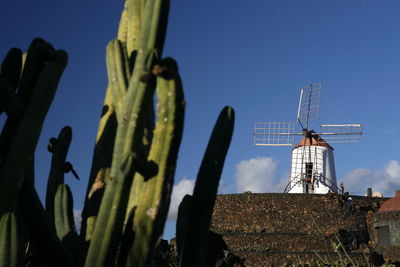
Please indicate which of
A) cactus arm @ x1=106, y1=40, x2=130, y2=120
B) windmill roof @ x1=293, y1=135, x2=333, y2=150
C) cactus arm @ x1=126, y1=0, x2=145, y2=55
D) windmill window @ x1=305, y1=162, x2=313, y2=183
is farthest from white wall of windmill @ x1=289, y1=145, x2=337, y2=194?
cactus arm @ x1=106, y1=40, x2=130, y2=120

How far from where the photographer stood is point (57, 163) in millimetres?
4098

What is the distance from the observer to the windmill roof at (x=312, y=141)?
94.9ft

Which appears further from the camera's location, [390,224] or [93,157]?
[390,224]

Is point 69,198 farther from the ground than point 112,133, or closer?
closer

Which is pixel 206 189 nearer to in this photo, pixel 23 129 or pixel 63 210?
pixel 63 210

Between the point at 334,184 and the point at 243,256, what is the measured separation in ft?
37.5

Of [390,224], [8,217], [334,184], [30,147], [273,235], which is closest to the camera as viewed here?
[8,217]

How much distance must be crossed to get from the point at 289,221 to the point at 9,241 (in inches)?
768

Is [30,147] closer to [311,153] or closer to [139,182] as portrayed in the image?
[139,182]

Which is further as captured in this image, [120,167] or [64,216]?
[64,216]

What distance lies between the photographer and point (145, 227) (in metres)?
3.21

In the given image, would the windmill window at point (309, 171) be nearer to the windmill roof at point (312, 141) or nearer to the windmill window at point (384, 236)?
the windmill roof at point (312, 141)

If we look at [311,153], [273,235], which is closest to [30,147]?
[273,235]

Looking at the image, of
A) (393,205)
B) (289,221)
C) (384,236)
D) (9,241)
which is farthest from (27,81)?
(289,221)
